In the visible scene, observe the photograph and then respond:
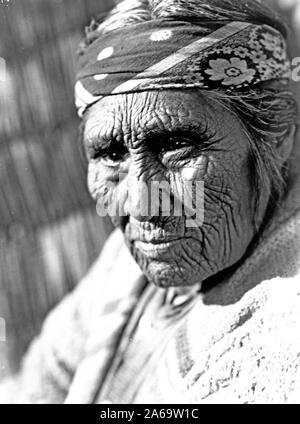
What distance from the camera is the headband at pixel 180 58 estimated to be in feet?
4.54

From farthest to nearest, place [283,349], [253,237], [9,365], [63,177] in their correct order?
[63,177]
[9,365]
[253,237]
[283,349]

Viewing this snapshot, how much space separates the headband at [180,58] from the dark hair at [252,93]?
0.02 m

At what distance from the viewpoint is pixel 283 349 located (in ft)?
4.44

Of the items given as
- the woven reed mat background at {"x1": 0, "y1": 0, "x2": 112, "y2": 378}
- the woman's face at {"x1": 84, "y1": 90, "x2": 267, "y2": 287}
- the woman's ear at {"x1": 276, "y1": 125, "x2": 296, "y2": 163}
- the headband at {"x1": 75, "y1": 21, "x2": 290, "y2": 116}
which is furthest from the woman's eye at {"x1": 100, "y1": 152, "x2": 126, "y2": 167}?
the woven reed mat background at {"x1": 0, "y1": 0, "x2": 112, "y2": 378}

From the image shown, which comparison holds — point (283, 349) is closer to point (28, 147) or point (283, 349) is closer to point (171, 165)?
point (171, 165)

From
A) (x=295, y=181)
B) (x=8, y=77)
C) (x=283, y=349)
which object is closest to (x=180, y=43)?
(x=295, y=181)

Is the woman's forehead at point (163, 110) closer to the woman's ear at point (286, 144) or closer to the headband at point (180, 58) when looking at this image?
the headband at point (180, 58)

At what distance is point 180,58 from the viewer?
4.53 ft

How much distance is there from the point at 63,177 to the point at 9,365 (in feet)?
1.87

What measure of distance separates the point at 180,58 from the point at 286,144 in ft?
1.07

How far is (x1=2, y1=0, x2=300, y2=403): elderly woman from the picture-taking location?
1.39m

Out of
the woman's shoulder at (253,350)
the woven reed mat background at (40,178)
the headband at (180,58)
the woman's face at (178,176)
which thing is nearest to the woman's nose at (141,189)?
the woman's face at (178,176)

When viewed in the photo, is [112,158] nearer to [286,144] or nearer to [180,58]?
[180,58]

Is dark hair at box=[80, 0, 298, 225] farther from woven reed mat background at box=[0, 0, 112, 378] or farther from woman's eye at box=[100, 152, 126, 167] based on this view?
woven reed mat background at box=[0, 0, 112, 378]
